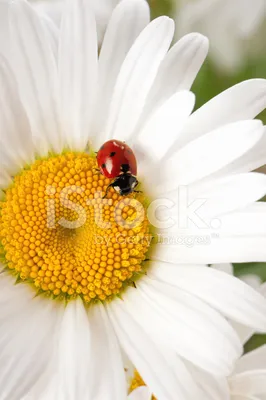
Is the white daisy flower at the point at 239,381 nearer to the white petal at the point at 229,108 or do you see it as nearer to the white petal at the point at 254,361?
the white petal at the point at 254,361

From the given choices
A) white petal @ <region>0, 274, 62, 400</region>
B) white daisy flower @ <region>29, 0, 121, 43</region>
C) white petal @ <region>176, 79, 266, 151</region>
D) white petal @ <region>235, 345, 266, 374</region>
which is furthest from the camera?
white daisy flower @ <region>29, 0, 121, 43</region>

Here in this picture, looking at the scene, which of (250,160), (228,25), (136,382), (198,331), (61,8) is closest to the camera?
(198,331)

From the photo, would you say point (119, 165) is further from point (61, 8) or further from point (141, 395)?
point (61, 8)

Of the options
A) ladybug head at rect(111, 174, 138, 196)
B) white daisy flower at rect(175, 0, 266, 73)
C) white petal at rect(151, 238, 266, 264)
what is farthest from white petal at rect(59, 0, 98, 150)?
white daisy flower at rect(175, 0, 266, 73)

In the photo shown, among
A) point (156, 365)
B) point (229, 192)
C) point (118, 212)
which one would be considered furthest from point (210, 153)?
point (156, 365)

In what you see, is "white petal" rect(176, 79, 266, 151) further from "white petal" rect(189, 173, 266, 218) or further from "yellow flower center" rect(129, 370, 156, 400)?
"yellow flower center" rect(129, 370, 156, 400)

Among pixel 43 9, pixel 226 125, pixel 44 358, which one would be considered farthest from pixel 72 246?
pixel 43 9

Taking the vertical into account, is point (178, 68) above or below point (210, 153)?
above

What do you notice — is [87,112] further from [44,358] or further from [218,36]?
[218,36]
